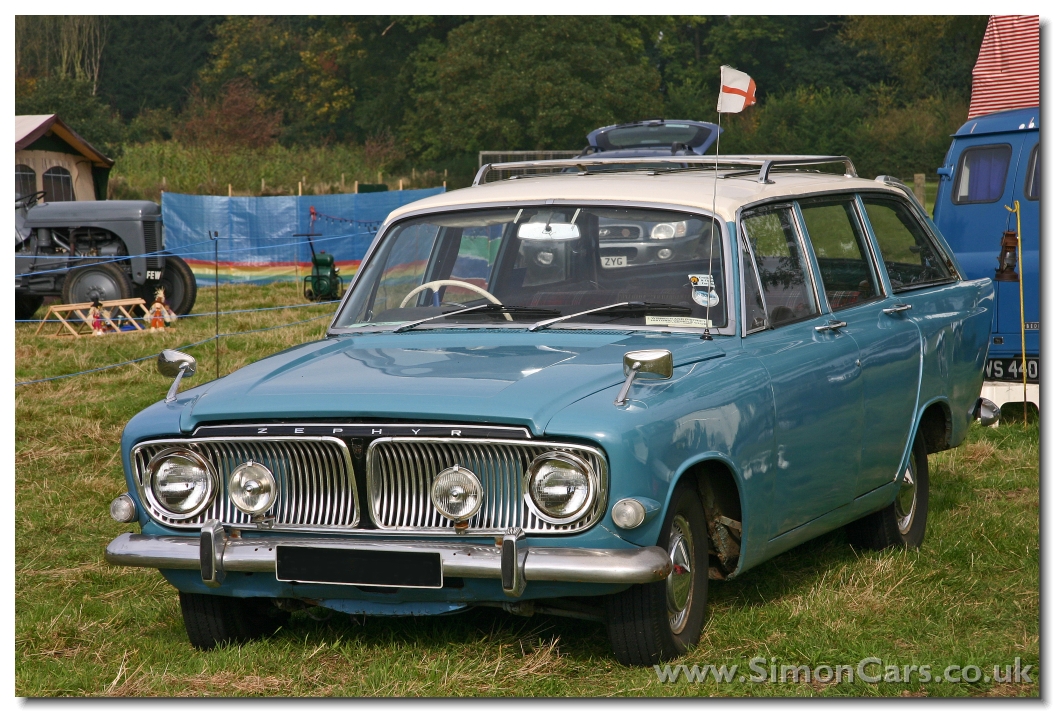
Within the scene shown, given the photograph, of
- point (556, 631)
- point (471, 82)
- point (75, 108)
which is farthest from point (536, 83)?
point (556, 631)

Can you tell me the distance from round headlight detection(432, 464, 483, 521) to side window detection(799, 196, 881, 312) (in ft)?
7.47

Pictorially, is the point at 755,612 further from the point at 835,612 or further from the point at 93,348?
the point at 93,348

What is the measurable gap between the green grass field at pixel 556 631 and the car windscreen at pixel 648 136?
604 inches

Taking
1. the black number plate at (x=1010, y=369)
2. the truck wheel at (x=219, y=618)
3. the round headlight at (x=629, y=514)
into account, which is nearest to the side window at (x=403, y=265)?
the truck wheel at (x=219, y=618)

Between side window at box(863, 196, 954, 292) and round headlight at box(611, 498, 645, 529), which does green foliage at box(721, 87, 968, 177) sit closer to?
side window at box(863, 196, 954, 292)

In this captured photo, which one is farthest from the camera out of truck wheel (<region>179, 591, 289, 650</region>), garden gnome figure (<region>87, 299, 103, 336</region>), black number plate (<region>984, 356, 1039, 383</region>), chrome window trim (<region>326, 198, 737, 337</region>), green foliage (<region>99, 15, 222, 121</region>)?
green foliage (<region>99, 15, 222, 121</region>)

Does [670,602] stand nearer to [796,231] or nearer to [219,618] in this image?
[219,618]

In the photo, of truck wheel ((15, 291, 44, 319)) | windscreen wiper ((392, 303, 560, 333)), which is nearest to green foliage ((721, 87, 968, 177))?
truck wheel ((15, 291, 44, 319))

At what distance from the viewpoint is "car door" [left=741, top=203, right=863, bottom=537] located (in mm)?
5156

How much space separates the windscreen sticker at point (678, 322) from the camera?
525 centimetres

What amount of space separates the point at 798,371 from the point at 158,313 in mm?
13900

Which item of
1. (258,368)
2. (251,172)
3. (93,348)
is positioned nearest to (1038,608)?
(258,368)

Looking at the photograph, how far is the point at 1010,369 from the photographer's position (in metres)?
10.5

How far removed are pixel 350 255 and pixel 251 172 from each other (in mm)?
17914
